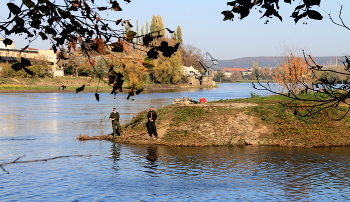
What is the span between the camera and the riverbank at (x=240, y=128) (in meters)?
25.3

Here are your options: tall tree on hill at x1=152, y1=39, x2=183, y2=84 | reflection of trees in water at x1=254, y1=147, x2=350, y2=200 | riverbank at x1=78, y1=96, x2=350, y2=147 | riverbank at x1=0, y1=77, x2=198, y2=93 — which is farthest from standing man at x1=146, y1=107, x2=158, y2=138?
tall tree on hill at x1=152, y1=39, x2=183, y2=84

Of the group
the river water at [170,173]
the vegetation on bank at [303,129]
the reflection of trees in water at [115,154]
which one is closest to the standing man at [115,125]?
the river water at [170,173]

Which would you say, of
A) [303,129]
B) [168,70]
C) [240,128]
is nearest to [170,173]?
[240,128]

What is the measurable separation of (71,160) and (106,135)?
7020mm

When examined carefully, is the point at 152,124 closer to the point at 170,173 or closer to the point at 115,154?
the point at 115,154

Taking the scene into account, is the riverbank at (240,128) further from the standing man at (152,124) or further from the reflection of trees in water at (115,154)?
the reflection of trees in water at (115,154)

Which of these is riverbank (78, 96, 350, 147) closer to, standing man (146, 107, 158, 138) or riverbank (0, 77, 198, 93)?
standing man (146, 107, 158, 138)

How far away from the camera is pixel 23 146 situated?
25031mm

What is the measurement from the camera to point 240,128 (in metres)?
26.1

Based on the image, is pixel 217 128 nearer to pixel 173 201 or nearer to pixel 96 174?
pixel 96 174

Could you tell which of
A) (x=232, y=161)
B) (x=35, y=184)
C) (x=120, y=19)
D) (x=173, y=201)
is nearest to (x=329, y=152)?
(x=232, y=161)

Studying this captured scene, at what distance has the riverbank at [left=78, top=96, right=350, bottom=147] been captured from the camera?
995 inches

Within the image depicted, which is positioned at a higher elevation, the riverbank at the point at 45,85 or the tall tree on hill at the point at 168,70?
the tall tree on hill at the point at 168,70

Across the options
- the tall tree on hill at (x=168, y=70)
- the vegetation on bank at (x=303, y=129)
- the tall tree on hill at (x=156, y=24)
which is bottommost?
the vegetation on bank at (x=303, y=129)
